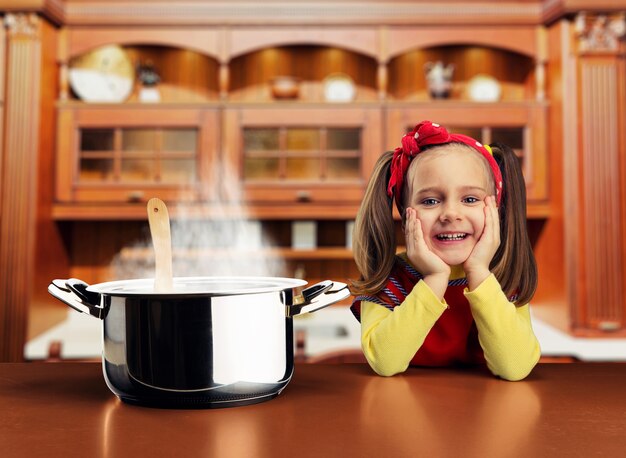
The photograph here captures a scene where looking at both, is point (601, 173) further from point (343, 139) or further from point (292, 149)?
point (292, 149)

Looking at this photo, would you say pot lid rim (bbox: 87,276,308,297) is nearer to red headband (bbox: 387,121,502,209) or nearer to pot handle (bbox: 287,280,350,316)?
pot handle (bbox: 287,280,350,316)

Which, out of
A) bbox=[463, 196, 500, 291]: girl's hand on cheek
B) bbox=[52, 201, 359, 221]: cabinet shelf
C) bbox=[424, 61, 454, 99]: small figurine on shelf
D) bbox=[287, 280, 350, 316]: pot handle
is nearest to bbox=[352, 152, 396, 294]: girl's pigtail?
bbox=[463, 196, 500, 291]: girl's hand on cheek

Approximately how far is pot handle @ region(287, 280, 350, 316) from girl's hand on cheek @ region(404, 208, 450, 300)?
17 centimetres

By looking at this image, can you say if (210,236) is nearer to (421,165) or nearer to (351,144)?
(351,144)

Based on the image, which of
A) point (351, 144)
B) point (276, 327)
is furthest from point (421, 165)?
point (351, 144)

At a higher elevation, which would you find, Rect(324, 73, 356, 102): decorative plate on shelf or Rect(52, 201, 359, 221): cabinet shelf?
Rect(324, 73, 356, 102): decorative plate on shelf

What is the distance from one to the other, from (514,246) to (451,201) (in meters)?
0.11

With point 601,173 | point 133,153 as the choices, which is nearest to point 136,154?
point 133,153

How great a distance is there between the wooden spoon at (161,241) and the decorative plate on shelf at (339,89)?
2.22 metres

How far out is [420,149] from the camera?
675 millimetres

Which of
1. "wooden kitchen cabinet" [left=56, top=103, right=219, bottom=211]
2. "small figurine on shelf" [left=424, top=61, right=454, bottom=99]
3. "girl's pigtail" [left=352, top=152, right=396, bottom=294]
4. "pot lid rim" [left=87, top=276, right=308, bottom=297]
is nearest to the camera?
"pot lid rim" [left=87, top=276, right=308, bottom=297]

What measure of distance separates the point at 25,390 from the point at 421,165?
1.40 ft

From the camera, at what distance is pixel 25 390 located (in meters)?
0.49

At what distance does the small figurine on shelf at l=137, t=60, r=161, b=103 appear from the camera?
2623mm
